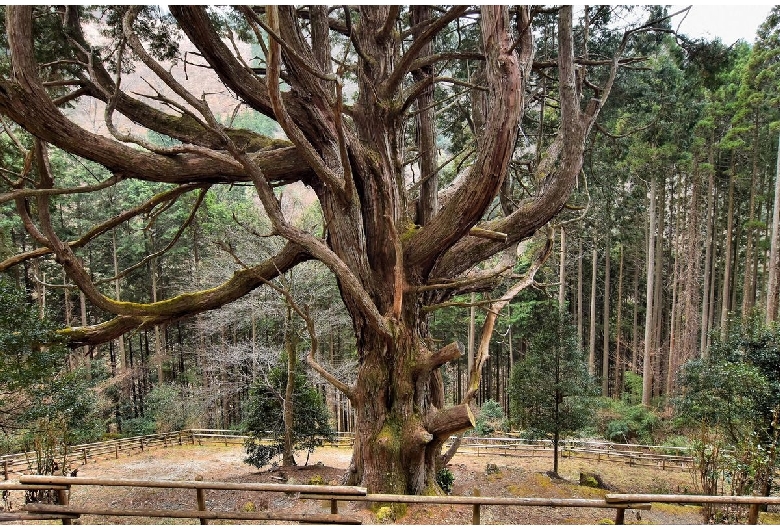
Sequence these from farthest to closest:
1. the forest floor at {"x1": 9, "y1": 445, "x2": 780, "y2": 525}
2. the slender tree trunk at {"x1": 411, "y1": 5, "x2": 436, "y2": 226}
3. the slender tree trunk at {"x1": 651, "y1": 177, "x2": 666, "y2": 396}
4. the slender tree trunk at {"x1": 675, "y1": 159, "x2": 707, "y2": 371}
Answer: the slender tree trunk at {"x1": 651, "y1": 177, "x2": 666, "y2": 396}, the slender tree trunk at {"x1": 675, "y1": 159, "x2": 707, "y2": 371}, the forest floor at {"x1": 9, "y1": 445, "x2": 780, "y2": 525}, the slender tree trunk at {"x1": 411, "y1": 5, "x2": 436, "y2": 226}

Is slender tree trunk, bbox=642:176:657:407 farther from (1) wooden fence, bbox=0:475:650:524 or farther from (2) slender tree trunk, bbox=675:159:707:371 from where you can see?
(1) wooden fence, bbox=0:475:650:524

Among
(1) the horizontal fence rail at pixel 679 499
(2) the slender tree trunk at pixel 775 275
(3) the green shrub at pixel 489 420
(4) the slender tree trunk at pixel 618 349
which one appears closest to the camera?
(1) the horizontal fence rail at pixel 679 499

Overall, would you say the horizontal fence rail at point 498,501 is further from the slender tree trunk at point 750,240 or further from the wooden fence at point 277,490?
the slender tree trunk at point 750,240

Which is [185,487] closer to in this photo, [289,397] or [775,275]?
[289,397]

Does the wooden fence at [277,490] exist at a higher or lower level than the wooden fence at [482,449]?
higher

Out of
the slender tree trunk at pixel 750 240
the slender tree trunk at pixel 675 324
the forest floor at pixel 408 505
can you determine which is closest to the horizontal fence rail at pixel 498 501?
the forest floor at pixel 408 505

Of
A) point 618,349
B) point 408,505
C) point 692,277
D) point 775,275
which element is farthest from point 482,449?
point 408,505

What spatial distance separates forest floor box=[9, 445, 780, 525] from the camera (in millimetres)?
6246

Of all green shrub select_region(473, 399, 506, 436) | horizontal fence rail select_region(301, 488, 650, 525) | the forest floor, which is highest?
horizontal fence rail select_region(301, 488, 650, 525)

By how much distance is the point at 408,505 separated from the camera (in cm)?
489

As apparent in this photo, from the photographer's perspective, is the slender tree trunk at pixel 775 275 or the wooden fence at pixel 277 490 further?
the slender tree trunk at pixel 775 275

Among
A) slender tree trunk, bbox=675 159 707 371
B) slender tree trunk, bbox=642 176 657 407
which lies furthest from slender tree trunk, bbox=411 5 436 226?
slender tree trunk, bbox=675 159 707 371

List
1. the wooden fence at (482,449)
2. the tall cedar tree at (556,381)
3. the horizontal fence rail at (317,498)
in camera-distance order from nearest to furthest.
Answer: the horizontal fence rail at (317,498)
the tall cedar tree at (556,381)
the wooden fence at (482,449)

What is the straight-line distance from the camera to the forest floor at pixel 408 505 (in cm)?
625
